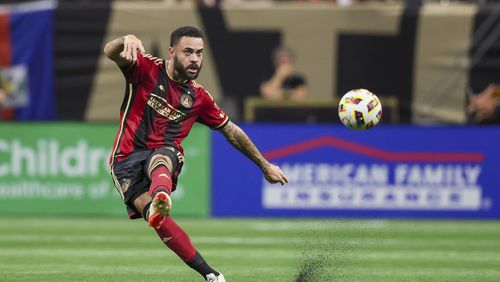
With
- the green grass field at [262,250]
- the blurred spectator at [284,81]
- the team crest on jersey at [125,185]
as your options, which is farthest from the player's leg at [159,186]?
the blurred spectator at [284,81]

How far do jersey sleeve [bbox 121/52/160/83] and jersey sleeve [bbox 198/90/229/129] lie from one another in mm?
521

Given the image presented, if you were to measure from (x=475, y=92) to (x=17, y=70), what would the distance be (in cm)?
771

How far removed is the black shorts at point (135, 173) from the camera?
8.19 meters

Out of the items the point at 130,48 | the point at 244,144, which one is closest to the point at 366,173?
the point at 244,144

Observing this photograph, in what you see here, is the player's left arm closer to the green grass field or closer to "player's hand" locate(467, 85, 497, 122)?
the green grass field

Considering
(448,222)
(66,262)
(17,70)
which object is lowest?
(448,222)

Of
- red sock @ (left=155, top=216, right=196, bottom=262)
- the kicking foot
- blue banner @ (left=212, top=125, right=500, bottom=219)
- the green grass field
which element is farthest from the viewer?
blue banner @ (left=212, top=125, right=500, bottom=219)

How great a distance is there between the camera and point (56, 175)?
15.6m

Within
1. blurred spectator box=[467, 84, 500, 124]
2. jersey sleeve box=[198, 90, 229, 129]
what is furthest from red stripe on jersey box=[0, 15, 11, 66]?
jersey sleeve box=[198, 90, 229, 129]

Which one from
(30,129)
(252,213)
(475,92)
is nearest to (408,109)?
(475,92)

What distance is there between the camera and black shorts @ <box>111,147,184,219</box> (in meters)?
8.19

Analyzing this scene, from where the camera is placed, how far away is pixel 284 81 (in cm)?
1720

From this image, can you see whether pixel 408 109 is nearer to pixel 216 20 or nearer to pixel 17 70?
pixel 216 20

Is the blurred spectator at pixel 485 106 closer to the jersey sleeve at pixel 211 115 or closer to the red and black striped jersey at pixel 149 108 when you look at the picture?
the jersey sleeve at pixel 211 115
